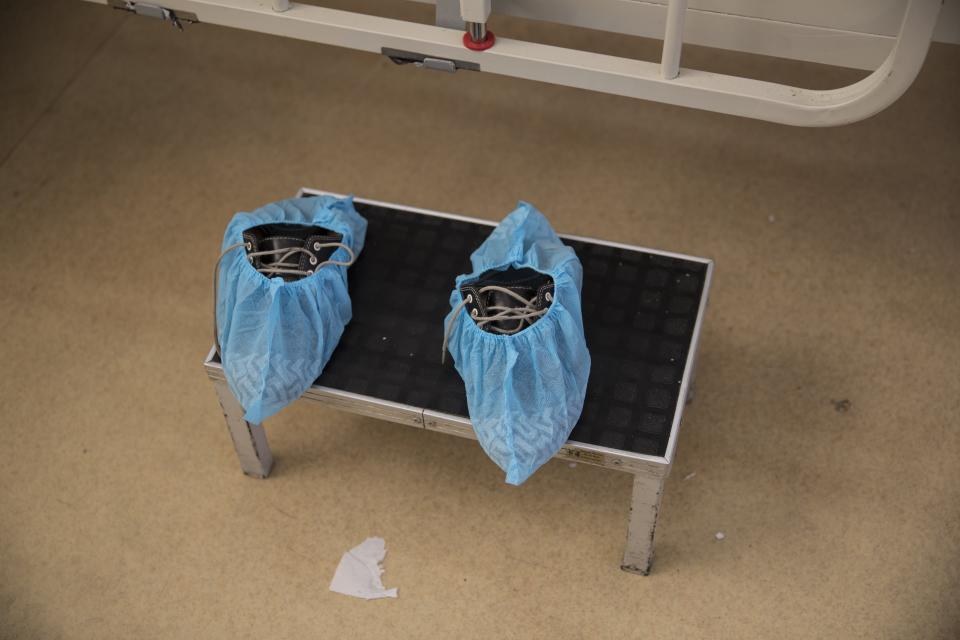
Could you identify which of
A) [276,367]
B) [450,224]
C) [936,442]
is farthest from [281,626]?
[936,442]

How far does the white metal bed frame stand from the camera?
1611 mm

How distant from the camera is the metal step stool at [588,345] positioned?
1.75 meters

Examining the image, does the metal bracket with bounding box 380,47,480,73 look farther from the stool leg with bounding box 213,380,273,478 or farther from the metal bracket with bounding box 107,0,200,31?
the stool leg with bounding box 213,380,273,478

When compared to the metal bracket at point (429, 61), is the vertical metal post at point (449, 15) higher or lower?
higher

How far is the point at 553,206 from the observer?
8.18 ft

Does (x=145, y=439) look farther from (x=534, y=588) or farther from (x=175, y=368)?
(x=534, y=588)

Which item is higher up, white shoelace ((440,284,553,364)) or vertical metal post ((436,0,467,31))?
vertical metal post ((436,0,467,31))

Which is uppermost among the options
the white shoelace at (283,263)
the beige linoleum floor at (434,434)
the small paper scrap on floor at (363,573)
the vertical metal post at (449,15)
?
the vertical metal post at (449,15)

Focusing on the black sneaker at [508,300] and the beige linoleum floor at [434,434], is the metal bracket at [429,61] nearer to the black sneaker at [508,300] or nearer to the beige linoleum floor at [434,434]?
the black sneaker at [508,300]

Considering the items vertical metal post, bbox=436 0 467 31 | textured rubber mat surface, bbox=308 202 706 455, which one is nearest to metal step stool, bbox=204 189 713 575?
textured rubber mat surface, bbox=308 202 706 455

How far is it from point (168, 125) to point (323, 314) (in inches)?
45.6

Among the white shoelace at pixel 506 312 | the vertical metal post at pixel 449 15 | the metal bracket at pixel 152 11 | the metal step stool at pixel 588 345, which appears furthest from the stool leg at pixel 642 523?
the metal bracket at pixel 152 11

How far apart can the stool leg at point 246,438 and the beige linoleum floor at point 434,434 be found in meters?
0.04

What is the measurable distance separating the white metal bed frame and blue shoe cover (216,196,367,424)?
0.38 meters
